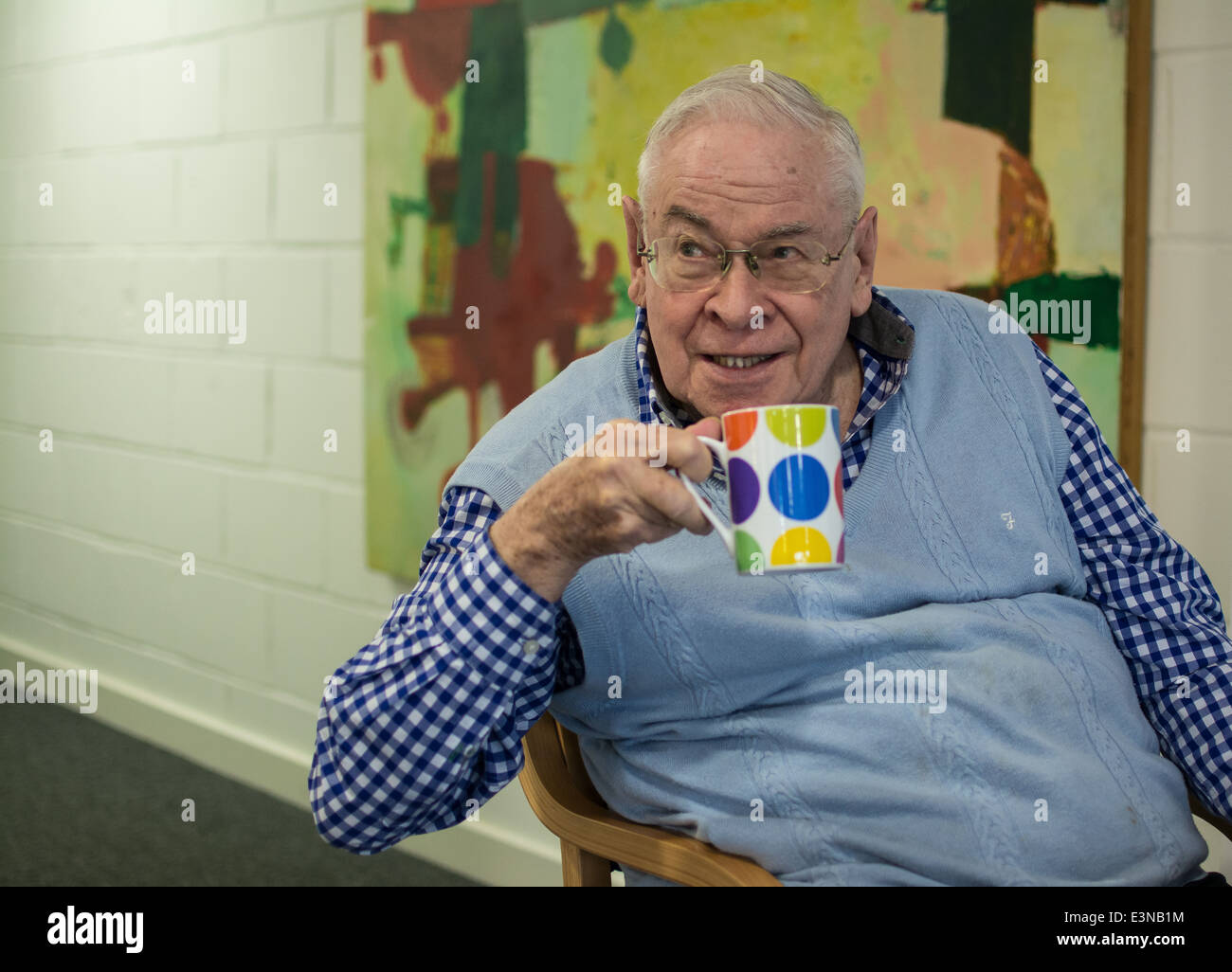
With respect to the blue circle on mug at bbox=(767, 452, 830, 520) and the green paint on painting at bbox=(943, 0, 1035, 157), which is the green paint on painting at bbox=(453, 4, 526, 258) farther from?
the blue circle on mug at bbox=(767, 452, 830, 520)

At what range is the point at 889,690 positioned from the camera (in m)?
1.21

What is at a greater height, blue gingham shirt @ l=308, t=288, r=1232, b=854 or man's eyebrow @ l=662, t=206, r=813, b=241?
man's eyebrow @ l=662, t=206, r=813, b=241

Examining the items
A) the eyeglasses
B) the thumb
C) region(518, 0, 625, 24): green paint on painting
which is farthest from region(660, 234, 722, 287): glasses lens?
region(518, 0, 625, 24): green paint on painting

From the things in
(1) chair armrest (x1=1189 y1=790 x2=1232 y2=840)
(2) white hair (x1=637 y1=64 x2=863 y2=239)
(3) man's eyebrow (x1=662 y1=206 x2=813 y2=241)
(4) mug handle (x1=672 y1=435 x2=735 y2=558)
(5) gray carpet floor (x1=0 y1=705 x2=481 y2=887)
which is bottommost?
(5) gray carpet floor (x1=0 y1=705 x2=481 y2=887)

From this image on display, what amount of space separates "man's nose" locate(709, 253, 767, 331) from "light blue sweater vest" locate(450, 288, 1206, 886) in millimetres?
160

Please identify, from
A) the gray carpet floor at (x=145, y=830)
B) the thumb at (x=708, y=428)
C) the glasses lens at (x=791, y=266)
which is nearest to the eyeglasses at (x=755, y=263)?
the glasses lens at (x=791, y=266)

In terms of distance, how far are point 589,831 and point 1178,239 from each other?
1.20 m

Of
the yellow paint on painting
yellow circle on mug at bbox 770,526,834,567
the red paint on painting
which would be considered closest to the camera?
yellow circle on mug at bbox 770,526,834,567

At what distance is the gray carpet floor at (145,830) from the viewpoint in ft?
8.32

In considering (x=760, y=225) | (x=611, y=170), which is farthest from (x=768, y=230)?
(x=611, y=170)

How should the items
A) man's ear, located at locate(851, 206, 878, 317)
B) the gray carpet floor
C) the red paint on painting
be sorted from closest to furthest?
man's ear, located at locate(851, 206, 878, 317), the red paint on painting, the gray carpet floor

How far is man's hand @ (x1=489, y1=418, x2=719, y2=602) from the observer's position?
0.97 meters
